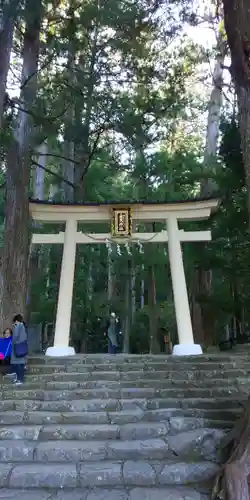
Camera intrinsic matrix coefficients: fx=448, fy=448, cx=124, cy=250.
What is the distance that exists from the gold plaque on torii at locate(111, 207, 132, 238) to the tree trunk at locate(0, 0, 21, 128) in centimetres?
385

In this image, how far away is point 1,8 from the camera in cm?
757

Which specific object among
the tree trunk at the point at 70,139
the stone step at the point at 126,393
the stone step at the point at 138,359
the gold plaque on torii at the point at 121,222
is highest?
the tree trunk at the point at 70,139

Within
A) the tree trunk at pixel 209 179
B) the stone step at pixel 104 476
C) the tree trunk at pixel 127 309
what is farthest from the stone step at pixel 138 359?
the tree trunk at pixel 127 309

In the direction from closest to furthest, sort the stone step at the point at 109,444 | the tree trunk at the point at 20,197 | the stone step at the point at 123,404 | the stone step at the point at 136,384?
the stone step at the point at 109,444
the stone step at the point at 123,404
the stone step at the point at 136,384
the tree trunk at the point at 20,197

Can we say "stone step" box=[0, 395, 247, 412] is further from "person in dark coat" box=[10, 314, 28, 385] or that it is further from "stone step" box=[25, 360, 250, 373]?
"stone step" box=[25, 360, 250, 373]

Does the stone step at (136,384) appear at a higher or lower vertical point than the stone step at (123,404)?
higher

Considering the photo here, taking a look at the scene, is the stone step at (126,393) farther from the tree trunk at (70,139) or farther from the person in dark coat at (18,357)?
the tree trunk at (70,139)

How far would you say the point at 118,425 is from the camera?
5980 millimetres

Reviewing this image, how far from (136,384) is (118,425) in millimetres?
1390

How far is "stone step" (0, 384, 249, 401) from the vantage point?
22.7 ft

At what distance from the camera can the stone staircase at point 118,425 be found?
4.78m

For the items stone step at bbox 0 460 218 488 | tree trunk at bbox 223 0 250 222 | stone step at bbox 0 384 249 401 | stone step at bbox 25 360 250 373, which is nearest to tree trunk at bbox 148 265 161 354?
stone step at bbox 25 360 250 373

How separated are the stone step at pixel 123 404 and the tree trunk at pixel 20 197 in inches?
101

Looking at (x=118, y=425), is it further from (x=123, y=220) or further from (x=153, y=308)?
(x=153, y=308)
